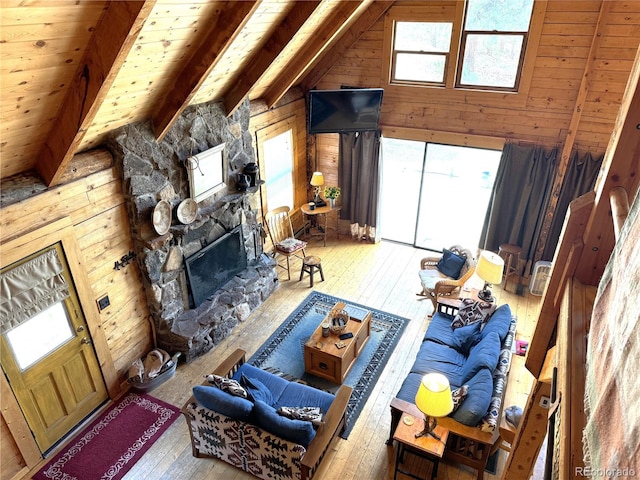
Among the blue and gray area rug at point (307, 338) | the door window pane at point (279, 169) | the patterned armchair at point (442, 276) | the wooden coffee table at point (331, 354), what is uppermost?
the door window pane at point (279, 169)

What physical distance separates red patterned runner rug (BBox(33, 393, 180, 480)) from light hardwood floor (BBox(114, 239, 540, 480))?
0.11m

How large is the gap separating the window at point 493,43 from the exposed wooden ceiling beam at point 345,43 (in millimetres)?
1237

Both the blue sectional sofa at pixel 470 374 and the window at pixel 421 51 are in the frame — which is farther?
the window at pixel 421 51

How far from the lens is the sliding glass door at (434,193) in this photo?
7390 mm

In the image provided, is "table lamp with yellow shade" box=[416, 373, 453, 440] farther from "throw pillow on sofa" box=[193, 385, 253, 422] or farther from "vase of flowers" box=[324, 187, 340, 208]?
"vase of flowers" box=[324, 187, 340, 208]

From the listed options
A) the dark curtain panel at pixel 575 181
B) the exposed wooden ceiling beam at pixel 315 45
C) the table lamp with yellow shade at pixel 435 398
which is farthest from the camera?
the dark curtain panel at pixel 575 181

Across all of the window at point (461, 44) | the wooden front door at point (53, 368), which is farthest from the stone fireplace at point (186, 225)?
the window at point (461, 44)

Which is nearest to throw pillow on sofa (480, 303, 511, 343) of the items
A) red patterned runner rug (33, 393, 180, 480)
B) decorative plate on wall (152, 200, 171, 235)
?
red patterned runner rug (33, 393, 180, 480)

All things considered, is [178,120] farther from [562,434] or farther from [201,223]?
[562,434]

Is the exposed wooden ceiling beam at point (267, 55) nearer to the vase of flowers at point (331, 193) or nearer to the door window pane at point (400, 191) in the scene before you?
the vase of flowers at point (331, 193)

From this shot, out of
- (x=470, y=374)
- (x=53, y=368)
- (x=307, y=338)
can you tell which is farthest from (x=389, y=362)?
(x=53, y=368)

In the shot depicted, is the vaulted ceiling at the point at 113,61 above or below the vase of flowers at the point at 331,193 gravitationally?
above

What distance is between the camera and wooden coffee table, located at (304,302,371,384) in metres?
4.97

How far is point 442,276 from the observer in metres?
6.45
